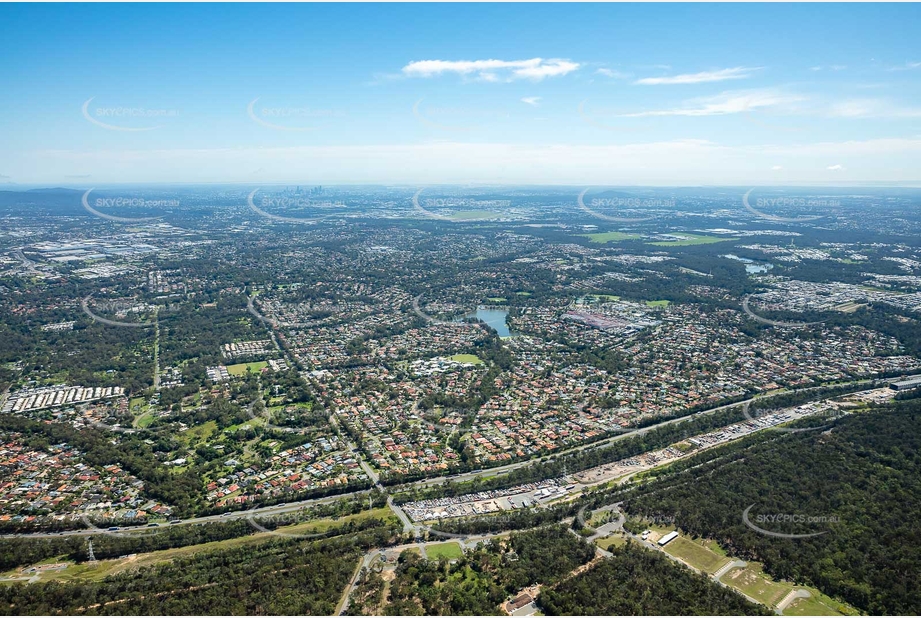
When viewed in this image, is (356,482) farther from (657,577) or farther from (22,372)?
(22,372)

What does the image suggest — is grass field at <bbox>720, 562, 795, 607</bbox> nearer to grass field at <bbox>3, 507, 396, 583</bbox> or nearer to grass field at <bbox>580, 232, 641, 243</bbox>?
grass field at <bbox>3, 507, 396, 583</bbox>

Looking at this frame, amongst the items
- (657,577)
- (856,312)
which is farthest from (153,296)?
(856,312)

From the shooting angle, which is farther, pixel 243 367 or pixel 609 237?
pixel 609 237

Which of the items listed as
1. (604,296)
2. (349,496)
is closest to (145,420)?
(349,496)

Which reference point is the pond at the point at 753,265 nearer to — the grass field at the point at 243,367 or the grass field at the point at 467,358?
the grass field at the point at 467,358

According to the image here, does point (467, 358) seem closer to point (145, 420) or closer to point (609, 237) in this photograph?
point (145, 420)
